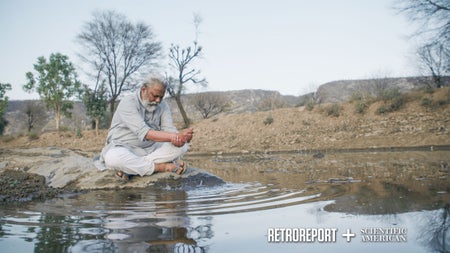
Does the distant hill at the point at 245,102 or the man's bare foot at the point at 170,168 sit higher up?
the distant hill at the point at 245,102

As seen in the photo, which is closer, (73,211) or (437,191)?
(73,211)

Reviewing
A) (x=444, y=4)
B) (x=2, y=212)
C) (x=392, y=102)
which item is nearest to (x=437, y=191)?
(x=2, y=212)

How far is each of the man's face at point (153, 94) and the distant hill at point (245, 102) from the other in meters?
21.7

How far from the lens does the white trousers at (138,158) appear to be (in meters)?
3.97

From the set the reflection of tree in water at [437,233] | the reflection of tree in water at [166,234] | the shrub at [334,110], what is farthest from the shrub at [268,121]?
the reflection of tree in water at [437,233]

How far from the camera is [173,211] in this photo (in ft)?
8.49

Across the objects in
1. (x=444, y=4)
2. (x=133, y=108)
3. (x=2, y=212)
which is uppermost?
(x=444, y=4)

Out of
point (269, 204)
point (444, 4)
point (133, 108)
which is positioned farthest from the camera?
point (444, 4)

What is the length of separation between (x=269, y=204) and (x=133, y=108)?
192 cm

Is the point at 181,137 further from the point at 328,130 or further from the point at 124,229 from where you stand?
the point at 328,130

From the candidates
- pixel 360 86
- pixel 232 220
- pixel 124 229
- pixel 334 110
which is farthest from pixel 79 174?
pixel 360 86

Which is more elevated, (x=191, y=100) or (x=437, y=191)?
(x=191, y=100)

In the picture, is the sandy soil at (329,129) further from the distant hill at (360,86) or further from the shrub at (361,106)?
the distant hill at (360,86)

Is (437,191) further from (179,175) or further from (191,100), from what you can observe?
(191,100)
